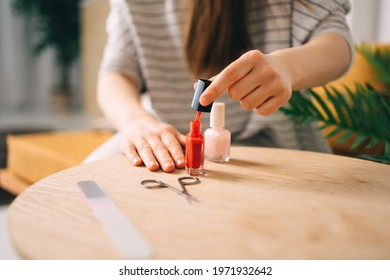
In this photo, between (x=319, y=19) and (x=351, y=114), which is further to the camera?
(x=351, y=114)

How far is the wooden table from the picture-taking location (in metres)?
0.39

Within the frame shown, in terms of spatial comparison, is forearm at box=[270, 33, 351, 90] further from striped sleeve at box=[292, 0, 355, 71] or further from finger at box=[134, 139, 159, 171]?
finger at box=[134, 139, 159, 171]

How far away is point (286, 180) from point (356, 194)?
97 millimetres

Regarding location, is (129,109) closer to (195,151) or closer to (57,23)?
(195,151)

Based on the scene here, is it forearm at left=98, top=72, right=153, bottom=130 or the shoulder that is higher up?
the shoulder

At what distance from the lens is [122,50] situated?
1047 mm

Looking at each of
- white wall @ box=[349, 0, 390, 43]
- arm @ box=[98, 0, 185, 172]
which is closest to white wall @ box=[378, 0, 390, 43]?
white wall @ box=[349, 0, 390, 43]

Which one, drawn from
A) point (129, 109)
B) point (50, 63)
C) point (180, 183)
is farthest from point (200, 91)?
point (50, 63)

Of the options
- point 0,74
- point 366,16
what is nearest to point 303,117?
point 366,16

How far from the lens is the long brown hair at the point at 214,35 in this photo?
36.8 inches

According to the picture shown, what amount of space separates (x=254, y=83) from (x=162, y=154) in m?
0.18

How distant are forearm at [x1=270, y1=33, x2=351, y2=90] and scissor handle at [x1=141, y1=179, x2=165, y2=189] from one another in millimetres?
273
